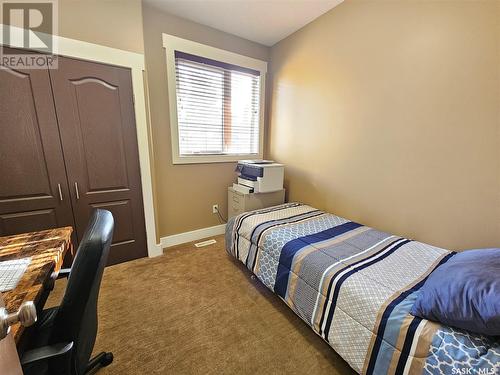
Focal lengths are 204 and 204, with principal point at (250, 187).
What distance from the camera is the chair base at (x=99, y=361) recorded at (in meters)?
1.14

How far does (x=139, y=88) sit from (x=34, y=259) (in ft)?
5.48

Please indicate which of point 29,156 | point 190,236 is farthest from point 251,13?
point 190,236

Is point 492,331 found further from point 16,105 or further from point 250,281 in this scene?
point 16,105

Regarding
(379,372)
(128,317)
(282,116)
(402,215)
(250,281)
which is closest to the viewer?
(379,372)

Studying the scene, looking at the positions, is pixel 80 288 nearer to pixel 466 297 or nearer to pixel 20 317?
pixel 20 317

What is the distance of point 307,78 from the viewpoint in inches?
96.8

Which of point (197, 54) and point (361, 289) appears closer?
point (361, 289)

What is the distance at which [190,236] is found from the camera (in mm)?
2740

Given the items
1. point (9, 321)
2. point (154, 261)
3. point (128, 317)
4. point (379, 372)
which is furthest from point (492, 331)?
point (154, 261)

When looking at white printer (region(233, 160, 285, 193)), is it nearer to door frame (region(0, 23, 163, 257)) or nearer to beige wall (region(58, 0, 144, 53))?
door frame (region(0, 23, 163, 257))

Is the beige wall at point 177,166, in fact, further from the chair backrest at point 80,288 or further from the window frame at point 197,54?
the chair backrest at point 80,288

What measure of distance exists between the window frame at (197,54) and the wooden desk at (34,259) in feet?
4.71

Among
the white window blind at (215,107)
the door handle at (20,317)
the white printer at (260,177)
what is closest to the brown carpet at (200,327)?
the white printer at (260,177)

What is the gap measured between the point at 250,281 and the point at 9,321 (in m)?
1.76
